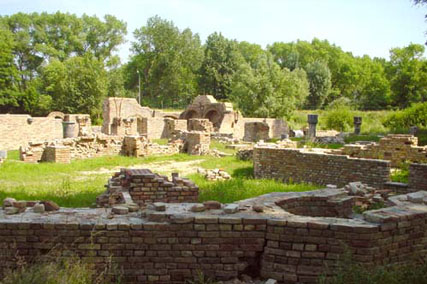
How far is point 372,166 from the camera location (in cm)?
975

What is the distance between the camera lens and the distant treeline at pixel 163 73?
39.5 meters

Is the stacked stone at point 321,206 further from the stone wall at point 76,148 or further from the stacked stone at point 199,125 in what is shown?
the stacked stone at point 199,125

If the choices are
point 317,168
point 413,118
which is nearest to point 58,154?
point 317,168

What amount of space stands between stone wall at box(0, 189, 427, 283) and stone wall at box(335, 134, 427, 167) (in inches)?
373

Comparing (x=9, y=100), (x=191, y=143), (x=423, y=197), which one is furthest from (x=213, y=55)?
(x=423, y=197)

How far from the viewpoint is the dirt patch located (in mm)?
13328

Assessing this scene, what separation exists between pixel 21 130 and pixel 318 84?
44.0m

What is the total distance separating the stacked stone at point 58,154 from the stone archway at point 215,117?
20110mm

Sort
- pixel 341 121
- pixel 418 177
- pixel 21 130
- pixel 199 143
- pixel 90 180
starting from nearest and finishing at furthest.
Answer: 1. pixel 418 177
2. pixel 90 180
3. pixel 199 143
4. pixel 21 130
5. pixel 341 121

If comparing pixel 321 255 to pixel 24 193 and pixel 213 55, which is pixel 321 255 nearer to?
pixel 24 193

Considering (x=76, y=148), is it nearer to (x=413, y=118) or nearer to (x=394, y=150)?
(x=394, y=150)

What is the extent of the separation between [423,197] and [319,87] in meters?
53.2

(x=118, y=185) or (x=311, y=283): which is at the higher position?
(x=118, y=185)

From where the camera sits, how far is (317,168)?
1093cm
